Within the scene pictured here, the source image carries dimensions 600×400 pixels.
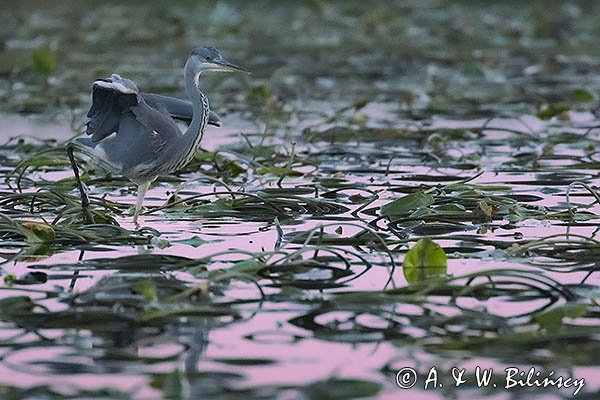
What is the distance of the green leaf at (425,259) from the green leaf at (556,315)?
836 mm

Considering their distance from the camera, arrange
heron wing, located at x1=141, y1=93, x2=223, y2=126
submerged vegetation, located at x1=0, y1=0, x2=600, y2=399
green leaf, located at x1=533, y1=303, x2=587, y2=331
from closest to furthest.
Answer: submerged vegetation, located at x1=0, y1=0, x2=600, y2=399, green leaf, located at x1=533, y1=303, x2=587, y2=331, heron wing, located at x1=141, y1=93, x2=223, y2=126

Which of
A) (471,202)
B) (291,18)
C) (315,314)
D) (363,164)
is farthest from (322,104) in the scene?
(291,18)

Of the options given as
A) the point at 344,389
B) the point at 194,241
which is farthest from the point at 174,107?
the point at 344,389

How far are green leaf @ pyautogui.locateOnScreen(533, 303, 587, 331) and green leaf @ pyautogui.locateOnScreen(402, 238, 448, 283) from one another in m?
0.84

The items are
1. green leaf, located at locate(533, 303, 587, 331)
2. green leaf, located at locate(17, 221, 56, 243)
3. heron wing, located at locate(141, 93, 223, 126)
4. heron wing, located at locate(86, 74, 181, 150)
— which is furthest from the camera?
heron wing, located at locate(141, 93, 223, 126)

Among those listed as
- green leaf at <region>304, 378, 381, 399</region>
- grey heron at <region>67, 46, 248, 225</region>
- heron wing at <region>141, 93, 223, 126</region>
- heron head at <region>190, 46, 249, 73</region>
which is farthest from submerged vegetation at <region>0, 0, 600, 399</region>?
heron head at <region>190, 46, 249, 73</region>

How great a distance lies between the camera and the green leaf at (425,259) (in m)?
5.57

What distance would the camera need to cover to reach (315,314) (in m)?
4.99

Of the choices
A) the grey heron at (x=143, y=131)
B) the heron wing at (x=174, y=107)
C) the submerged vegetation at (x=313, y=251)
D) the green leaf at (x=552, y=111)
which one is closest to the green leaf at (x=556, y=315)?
the submerged vegetation at (x=313, y=251)

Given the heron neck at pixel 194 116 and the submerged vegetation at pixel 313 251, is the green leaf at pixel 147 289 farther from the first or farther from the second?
the heron neck at pixel 194 116

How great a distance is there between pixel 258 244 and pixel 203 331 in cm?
166

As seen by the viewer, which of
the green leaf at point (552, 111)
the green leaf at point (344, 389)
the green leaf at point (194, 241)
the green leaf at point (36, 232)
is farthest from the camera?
the green leaf at point (552, 111)

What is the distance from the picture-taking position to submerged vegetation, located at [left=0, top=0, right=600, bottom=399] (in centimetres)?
439

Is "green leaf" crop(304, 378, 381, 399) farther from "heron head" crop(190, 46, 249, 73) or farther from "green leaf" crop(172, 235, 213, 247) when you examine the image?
"heron head" crop(190, 46, 249, 73)
